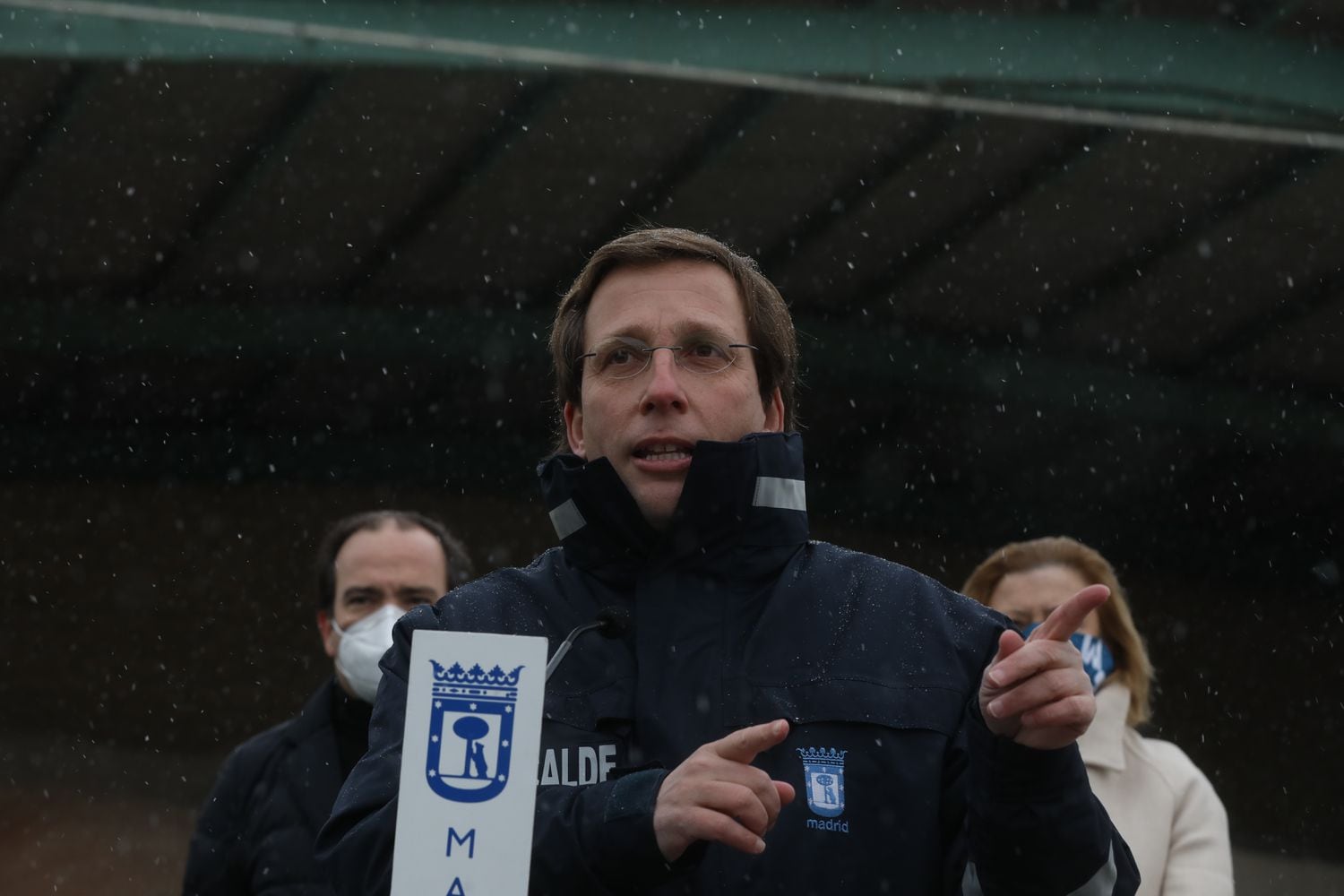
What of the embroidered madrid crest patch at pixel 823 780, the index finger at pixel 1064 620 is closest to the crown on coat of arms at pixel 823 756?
the embroidered madrid crest patch at pixel 823 780

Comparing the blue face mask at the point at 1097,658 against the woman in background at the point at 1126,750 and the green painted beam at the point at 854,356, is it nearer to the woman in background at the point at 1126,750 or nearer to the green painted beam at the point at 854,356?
the woman in background at the point at 1126,750

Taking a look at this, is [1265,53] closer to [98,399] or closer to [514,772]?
[514,772]

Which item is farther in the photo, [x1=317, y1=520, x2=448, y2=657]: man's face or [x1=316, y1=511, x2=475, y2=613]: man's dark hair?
[x1=316, y1=511, x2=475, y2=613]: man's dark hair

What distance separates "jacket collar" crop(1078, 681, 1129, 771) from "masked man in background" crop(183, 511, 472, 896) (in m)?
2.00

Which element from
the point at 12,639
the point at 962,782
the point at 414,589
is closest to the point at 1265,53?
the point at 414,589

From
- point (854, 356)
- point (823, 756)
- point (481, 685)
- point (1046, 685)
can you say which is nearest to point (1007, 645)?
point (1046, 685)

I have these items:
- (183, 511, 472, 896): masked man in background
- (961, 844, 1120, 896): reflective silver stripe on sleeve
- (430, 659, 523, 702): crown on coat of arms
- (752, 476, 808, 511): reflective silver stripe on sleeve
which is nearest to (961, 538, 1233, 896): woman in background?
(183, 511, 472, 896): masked man in background

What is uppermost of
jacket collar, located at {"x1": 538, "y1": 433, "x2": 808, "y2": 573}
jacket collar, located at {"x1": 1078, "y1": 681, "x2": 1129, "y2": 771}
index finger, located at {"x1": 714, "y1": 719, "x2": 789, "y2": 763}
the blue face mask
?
the blue face mask

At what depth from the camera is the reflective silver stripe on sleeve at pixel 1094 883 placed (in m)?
2.02

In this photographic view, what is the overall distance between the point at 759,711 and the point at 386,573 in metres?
2.98

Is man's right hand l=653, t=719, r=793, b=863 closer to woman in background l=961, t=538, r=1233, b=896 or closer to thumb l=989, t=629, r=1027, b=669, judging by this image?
thumb l=989, t=629, r=1027, b=669

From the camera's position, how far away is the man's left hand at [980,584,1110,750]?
6.13 ft

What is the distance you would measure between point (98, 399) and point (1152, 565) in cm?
1146

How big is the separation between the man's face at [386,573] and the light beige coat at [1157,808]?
204 cm
